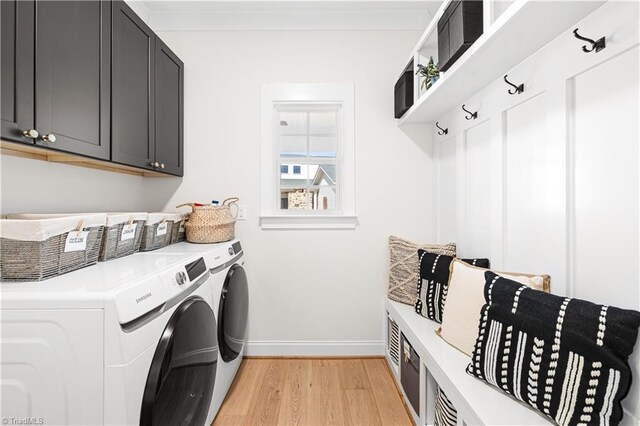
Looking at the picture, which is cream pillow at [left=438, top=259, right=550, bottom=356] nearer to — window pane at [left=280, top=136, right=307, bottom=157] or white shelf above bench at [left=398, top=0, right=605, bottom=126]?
white shelf above bench at [left=398, top=0, right=605, bottom=126]

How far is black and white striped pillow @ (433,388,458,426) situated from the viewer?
135 cm

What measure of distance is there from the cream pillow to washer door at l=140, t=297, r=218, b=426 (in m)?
1.13

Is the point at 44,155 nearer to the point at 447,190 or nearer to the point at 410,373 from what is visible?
the point at 410,373

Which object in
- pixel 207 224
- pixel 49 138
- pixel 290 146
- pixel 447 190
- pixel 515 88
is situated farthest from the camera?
pixel 290 146

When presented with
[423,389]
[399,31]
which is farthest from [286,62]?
[423,389]

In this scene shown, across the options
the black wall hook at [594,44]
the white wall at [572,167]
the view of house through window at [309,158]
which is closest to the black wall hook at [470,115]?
the white wall at [572,167]

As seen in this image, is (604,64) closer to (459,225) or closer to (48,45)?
(459,225)

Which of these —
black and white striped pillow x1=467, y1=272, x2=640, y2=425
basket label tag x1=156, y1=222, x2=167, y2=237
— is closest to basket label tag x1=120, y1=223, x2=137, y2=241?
basket label tag x1=156, y1=222, x2=167, y2=237

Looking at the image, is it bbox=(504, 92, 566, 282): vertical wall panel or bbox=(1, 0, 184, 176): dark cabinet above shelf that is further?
bbox=(504, 92, 566, 282): vertical wall panel

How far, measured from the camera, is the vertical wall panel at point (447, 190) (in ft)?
7.28

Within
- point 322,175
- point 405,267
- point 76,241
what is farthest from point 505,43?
point 76,241

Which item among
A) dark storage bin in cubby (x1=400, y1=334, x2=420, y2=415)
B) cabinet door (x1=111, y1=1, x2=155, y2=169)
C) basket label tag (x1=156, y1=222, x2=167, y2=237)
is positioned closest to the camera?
cabinet door (x1=111, y1=1, x2=155, y2=169)

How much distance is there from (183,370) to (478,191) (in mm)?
1709

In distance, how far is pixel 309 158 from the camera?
104 inches
